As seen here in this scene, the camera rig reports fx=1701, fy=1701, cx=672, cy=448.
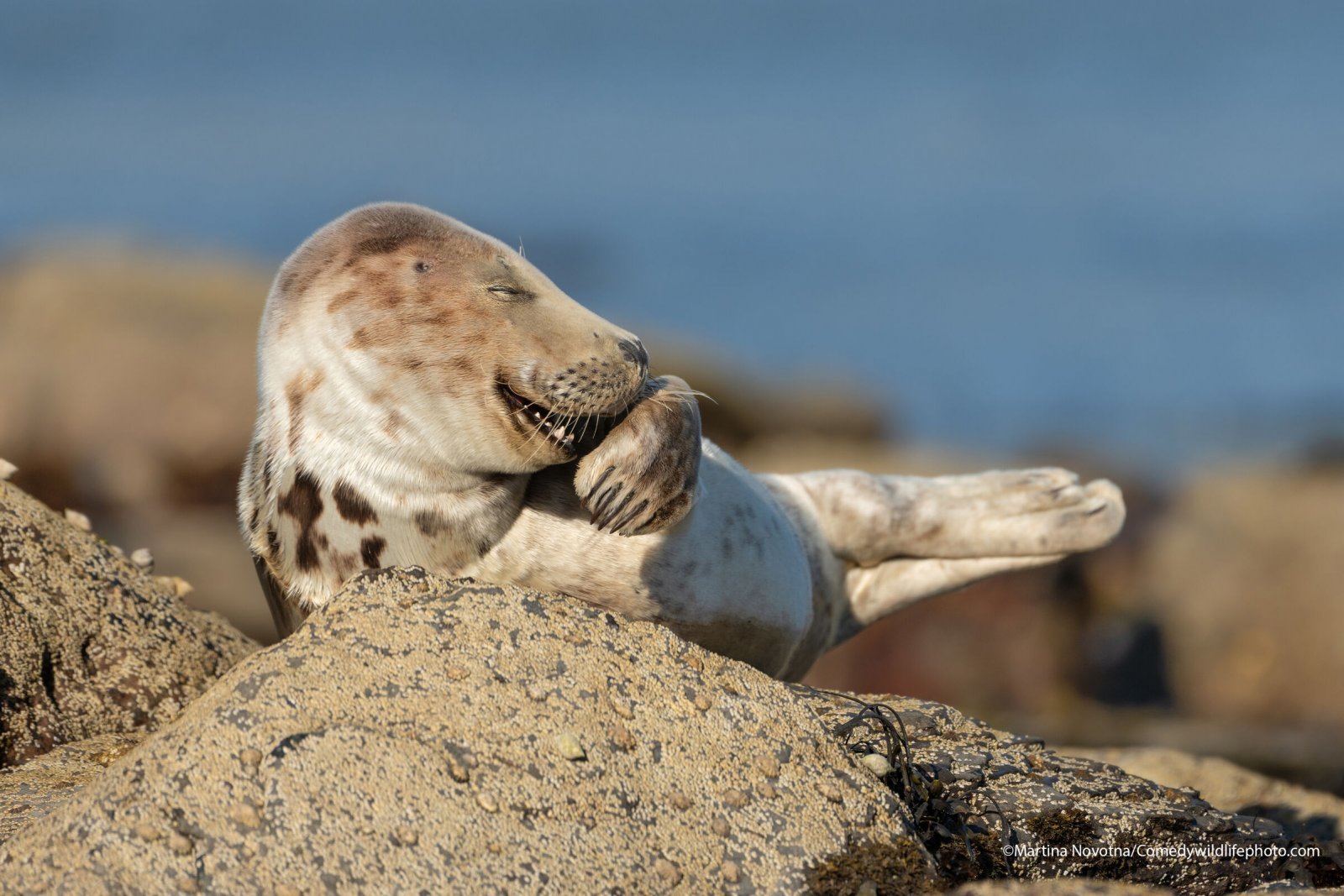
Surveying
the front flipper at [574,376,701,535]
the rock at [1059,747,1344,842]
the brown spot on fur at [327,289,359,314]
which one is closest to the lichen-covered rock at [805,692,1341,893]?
the front flipper at [574,376,701,535]

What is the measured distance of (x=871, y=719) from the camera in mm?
5207

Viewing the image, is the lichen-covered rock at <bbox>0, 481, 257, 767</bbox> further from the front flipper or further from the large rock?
the front flipper

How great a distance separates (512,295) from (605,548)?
2.88 feet

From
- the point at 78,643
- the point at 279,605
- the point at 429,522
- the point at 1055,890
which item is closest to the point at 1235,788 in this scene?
the point at 1055,890

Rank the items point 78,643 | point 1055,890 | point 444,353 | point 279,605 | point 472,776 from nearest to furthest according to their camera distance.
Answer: point 1055,890 < point 472,776 < point 444,353 < point 279,605 < point 78,643

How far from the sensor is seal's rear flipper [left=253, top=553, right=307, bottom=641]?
548 cm

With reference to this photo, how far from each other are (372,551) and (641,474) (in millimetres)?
887

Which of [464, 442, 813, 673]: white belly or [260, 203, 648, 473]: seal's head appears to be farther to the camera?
[464, 442, 813, 673]: white belly

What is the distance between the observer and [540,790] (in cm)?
423

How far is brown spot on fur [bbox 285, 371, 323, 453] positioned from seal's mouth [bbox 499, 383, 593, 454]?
0.64 m

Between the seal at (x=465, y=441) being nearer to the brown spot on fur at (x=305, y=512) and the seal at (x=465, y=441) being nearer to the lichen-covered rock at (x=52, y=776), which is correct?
the brown spot on fur at (x=305, y=512)

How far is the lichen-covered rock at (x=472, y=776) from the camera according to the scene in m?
3.96

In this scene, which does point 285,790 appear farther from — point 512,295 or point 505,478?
point 512,295

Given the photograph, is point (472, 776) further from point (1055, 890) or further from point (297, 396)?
point (297, 396)
